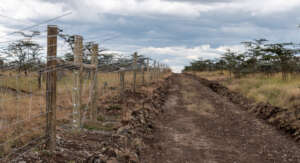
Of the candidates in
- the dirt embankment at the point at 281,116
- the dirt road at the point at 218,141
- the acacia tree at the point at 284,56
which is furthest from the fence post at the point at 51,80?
the acacia tree at the point at 284,56

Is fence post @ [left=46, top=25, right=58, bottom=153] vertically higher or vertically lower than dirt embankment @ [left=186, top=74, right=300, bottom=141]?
higher

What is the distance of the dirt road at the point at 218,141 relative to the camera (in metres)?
5.69

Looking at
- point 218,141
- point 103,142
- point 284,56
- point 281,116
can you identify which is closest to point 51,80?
point 103,142

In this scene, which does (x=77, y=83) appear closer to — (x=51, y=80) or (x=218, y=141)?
(x=51, y=80)

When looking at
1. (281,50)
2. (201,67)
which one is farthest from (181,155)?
(201,67)

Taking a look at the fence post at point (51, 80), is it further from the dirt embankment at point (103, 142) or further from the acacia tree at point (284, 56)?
the acacia tree at point (284, 56)

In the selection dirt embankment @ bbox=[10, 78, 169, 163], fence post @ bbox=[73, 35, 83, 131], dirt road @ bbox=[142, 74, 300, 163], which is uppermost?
fence post @ bbox=[73, 35, 83, 131]

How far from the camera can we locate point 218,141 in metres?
6.92

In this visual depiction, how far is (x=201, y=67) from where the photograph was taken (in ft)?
231

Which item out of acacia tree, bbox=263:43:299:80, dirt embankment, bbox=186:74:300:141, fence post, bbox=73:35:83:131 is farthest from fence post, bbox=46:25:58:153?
acacia tree, bbox=263:43:299:80

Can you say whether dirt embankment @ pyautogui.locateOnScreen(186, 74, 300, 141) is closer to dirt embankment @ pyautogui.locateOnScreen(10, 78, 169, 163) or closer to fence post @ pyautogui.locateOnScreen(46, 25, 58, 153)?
dirt embankment @ pyautogui.locateOnScreen(10, 78, 169, 163)

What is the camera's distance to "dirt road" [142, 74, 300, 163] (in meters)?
5.69

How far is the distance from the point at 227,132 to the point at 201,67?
63.8 meters

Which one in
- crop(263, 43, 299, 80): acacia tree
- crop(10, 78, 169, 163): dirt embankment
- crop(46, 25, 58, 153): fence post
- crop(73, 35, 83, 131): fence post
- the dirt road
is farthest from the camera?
crop(263, 43, 299, 80): acacia tree
